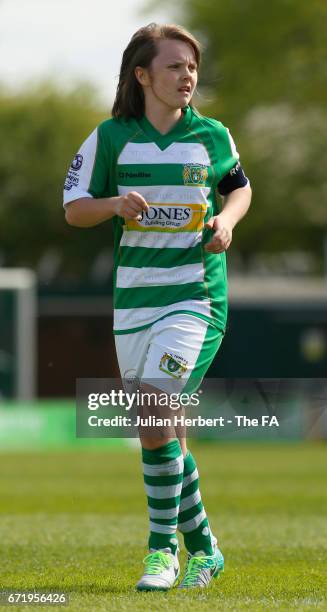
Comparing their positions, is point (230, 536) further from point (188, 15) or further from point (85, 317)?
point (188, 15)

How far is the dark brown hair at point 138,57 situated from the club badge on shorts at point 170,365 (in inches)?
41.2

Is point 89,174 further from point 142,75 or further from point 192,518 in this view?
point 192,518

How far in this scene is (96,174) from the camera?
575 centimetres

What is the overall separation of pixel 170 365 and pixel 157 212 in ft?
2.06

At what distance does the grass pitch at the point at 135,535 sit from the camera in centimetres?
550

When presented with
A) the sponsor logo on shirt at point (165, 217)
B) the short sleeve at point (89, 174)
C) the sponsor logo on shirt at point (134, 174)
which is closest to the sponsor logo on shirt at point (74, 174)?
the short sleeve at point (89, 174)

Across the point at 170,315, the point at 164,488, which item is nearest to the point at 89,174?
the point at 170,315

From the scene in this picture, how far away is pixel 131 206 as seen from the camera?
5465 mm

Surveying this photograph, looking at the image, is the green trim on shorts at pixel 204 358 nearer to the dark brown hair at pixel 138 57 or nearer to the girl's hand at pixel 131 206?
the girl's hand at pixel 131 206

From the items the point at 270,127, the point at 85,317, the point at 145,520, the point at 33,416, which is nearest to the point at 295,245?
the point at 270,127

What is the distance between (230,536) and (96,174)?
339 centimetres

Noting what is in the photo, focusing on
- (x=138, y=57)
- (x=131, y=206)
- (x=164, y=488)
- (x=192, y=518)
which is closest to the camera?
(x=131, y=206)

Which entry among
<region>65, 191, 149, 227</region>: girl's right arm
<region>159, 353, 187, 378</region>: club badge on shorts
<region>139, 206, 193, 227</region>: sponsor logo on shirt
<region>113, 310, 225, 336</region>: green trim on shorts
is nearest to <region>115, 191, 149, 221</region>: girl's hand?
<region>65, 191, 149, 227</region>: girl's right arm

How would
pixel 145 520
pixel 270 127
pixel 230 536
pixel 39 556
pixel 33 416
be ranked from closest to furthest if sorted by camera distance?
pixel 39 556, pixel 230 536, pixel 145 520, pixel 33 416, pixel 270 127
